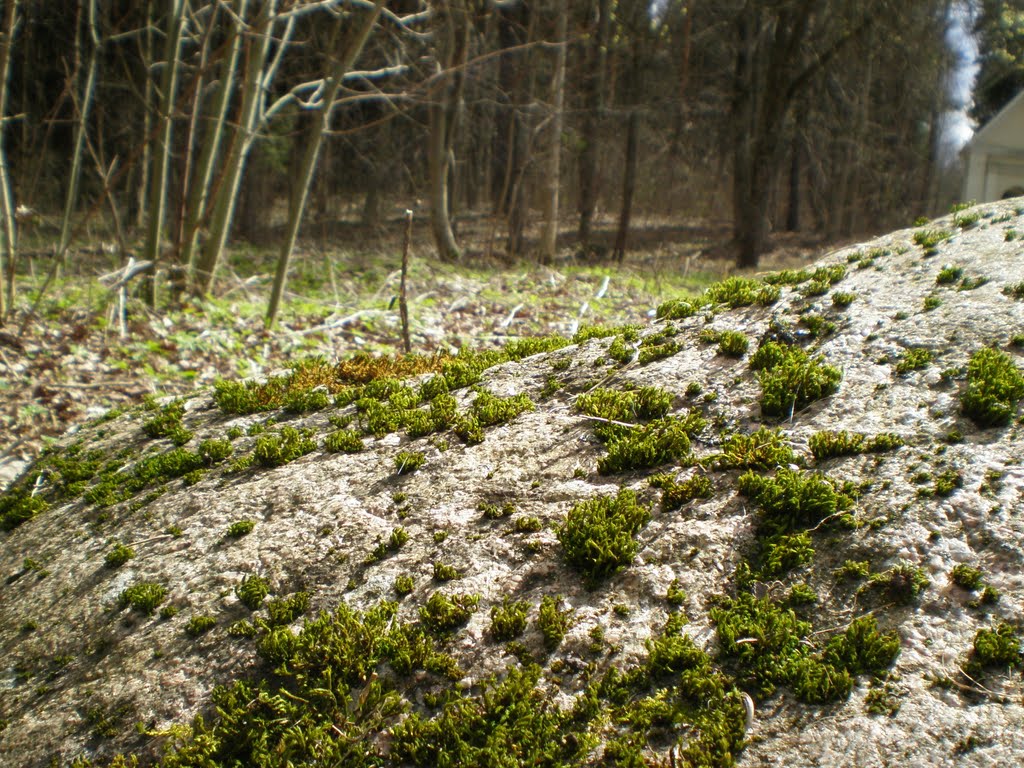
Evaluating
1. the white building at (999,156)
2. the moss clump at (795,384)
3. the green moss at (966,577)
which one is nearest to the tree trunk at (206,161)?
the moss clump at (795,384)

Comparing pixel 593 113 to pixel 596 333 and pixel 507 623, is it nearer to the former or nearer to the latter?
pixel 596 333

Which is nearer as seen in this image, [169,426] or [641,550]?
[641,550]

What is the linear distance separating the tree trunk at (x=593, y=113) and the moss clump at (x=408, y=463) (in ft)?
49.3

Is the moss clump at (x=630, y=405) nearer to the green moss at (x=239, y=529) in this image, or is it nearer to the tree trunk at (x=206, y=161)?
the green moss at (x=239, y=529)

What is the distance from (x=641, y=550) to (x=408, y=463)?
80cm

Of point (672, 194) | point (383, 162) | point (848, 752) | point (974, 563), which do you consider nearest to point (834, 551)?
point (974, 563)

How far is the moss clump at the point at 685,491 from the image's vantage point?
1898 mm

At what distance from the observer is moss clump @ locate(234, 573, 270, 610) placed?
1836mm

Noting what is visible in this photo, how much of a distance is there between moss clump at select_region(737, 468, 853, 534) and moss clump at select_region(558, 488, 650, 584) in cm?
29

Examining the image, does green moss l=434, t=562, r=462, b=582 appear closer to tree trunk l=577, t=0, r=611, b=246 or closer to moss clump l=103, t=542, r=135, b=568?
moss clump l=103, t=542, r=135, b=568

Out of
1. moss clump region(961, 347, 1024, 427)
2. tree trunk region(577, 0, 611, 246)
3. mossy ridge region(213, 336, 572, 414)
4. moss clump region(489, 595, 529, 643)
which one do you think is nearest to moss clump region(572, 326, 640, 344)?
mossy ridge region(213, 336, 572, 414)

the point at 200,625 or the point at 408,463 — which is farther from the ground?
the point at 408,463

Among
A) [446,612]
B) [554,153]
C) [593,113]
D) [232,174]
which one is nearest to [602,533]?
[446,612]

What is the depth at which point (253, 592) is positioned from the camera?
1.85 m
